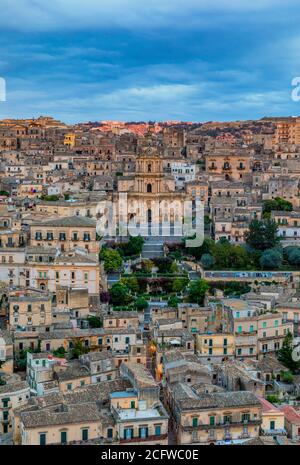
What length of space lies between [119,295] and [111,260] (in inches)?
98.9

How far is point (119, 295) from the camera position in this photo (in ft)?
78.3

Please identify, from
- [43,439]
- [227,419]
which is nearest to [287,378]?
[227,419]

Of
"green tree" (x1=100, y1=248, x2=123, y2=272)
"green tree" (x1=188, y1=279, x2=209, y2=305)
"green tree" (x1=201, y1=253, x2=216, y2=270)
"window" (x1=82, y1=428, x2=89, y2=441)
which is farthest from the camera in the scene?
"green tree" (x1=201, y1=253, x2=216, y2=270)

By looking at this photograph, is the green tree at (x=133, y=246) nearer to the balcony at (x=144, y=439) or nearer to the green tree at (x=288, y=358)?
the green tree at (x=288, y=358)

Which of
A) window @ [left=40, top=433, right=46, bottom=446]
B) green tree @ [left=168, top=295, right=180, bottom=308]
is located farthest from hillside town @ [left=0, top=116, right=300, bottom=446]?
green tree @ [left=168, top=295, right=180, bottom=308]

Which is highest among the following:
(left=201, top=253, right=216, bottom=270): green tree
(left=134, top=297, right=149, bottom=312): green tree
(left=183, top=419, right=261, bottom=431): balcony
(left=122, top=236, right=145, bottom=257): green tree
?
(left=122, top=236, right=145, bottom=257): green tree

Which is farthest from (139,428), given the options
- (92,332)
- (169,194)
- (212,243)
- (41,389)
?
(169,194)

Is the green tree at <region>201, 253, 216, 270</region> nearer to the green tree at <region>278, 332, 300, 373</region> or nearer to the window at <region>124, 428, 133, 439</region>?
the green tree at <region>278, 332, 300, 373</region>

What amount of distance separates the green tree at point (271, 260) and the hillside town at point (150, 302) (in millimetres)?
55

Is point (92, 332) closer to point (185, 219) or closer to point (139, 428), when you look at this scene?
point (139, 428)

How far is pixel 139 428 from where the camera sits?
14.8 metres

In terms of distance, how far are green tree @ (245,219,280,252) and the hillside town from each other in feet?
0.22

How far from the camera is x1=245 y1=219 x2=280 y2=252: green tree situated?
2758 centimetres

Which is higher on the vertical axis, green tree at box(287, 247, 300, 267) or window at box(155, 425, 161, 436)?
green tree at box(287, 247, 300, 267)
